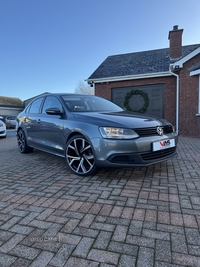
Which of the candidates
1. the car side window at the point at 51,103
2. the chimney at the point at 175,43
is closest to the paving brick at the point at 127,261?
the car side window at the point at 51,103

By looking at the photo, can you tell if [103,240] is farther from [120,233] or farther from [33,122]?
[33,122]

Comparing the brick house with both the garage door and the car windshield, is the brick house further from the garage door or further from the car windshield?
the car windshield

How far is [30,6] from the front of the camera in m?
9.30

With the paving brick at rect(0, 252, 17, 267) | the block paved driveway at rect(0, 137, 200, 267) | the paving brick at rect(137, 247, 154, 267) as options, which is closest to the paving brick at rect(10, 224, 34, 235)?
the block paved driveway at rect(0, 137, 200, 267)

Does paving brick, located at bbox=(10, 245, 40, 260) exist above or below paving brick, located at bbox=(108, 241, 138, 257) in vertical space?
below

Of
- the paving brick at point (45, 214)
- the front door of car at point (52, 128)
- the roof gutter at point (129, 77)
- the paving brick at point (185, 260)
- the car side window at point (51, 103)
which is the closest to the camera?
the paving brick at point (185, 260)

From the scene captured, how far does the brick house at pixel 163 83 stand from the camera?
828 cm

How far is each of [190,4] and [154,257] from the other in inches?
397

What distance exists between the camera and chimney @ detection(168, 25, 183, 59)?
10.2m

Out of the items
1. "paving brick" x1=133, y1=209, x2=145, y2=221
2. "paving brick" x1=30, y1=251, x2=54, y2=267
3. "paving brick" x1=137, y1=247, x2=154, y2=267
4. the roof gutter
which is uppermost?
the roof gutter

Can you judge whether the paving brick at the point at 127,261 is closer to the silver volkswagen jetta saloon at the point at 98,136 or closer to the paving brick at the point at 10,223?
the paving brick at the point at 10,223

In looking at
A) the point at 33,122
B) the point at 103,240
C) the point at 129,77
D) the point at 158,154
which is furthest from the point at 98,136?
the point at 129,77

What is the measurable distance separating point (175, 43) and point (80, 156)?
9.93 meters

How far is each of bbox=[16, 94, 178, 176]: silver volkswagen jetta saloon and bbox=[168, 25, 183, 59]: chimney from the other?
811 cm
